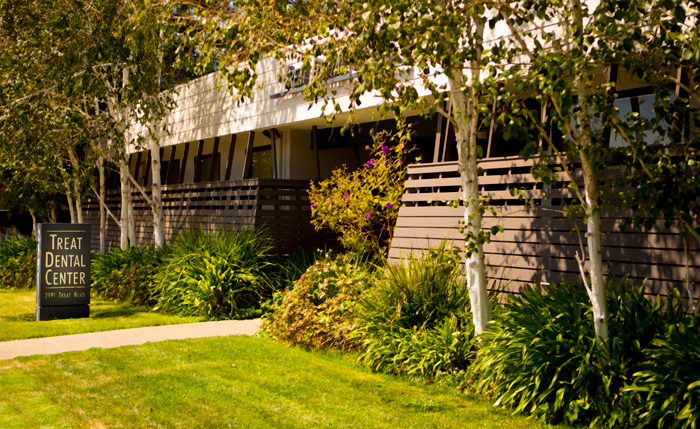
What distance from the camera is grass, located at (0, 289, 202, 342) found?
34.8ft

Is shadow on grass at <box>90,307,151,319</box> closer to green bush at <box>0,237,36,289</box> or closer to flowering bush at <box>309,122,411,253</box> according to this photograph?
flowering bush at <box>309,122,411,253</box>

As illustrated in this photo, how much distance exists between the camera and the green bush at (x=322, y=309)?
340 inches

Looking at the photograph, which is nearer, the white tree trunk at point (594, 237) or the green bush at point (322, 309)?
the white tree trunk at point (594, 237)

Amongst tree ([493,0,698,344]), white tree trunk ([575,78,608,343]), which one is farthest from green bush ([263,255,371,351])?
tree ([493,0,698,344])

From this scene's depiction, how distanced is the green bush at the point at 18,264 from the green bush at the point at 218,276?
23.2 feet

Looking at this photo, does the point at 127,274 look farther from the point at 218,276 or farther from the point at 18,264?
the point at 18,264

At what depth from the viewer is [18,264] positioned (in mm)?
18750

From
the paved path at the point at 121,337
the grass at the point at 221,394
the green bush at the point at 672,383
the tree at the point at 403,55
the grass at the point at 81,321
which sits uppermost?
the tree at the point at 403,55

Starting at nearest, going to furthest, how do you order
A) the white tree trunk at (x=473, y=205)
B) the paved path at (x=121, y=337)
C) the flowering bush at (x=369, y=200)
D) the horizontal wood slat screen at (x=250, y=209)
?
the white tree trunk at (x=473, y=205), the paved path at (x=121, y=337), the flowering bush at (x=369, y=200), the horizontal wood slat screen at (x=250, y=209)

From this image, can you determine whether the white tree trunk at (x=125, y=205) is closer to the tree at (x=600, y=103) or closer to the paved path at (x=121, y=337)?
the paved path at (x=121, y=337)

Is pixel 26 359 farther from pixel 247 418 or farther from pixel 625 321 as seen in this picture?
pixel 625 321

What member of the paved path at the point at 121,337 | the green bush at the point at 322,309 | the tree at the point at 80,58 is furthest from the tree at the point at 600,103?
the tree at the point at 80,58

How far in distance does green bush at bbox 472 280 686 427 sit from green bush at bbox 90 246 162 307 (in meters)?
9.05

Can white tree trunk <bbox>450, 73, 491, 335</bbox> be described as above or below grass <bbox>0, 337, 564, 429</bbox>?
above
